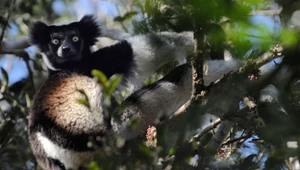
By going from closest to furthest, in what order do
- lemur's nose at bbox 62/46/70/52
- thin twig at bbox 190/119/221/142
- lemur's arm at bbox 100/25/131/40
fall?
thin twig at bbox 190/119/221/142
lemur's nose at bbox 62/46/70/52
lemur's arm at bbox 100/25/131/40

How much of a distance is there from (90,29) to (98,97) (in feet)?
6.74

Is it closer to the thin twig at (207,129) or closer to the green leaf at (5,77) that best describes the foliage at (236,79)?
the thin twig at (207,129)

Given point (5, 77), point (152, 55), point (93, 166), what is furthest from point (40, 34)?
point (93, 166)

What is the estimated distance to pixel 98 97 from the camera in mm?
4457

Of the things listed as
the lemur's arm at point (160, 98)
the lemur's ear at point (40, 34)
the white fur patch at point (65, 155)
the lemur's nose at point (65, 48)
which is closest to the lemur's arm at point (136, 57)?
the lemur's arm at point (160, 98)

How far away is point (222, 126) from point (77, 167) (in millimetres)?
1320

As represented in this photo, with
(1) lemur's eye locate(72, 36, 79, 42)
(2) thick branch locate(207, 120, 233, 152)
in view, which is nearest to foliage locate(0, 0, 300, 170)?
(2) thick branch locate(207, 120, 233, 152)

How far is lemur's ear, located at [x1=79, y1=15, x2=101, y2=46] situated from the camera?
6293 millimetres

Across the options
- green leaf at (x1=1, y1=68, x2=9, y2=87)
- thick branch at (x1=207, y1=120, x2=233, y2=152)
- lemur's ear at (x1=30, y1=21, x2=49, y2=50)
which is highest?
lemur's ear at (x1=30, y1=21, x2=49, y2=50)

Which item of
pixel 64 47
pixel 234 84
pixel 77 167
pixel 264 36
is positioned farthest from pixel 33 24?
pixel 264 36

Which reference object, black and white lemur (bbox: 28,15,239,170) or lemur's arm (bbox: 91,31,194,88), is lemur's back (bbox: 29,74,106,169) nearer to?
black and white lemur (bbox: 28,15,239,170)

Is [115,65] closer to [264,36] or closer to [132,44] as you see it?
[132,44]

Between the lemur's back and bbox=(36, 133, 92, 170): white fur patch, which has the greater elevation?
the lemur's back

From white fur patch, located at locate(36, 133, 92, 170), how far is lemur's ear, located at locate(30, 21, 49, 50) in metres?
1.96
